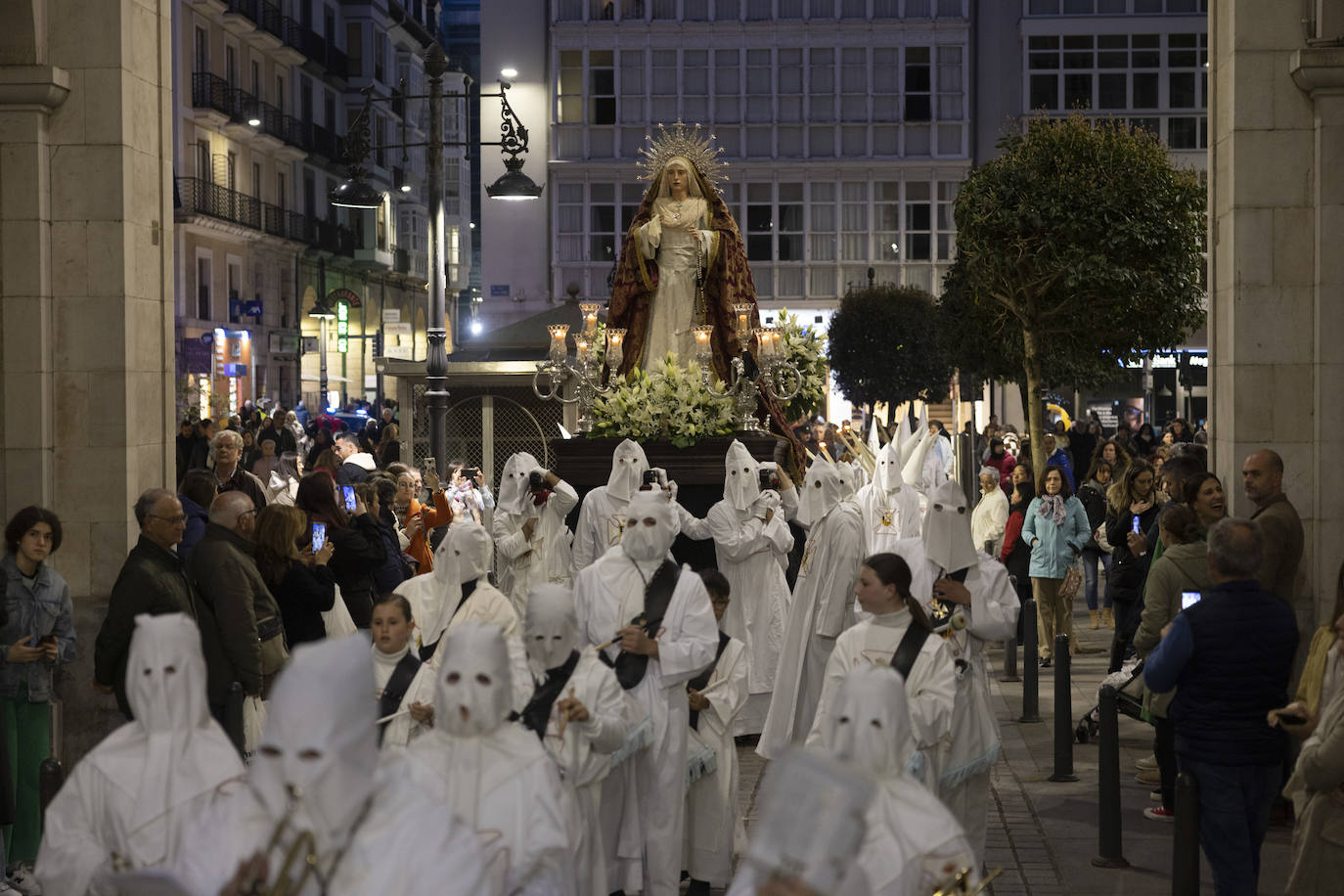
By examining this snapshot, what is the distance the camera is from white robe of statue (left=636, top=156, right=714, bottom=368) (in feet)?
51.6

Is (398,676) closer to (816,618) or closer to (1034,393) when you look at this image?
(816,618)

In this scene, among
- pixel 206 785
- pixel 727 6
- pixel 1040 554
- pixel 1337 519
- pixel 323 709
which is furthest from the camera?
pixel 727 6

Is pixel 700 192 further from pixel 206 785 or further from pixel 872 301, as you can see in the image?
pixel 872 301

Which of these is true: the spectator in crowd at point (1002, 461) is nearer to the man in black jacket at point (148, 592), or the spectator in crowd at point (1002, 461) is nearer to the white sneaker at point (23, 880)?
the man in black jacket at point (148, 592)

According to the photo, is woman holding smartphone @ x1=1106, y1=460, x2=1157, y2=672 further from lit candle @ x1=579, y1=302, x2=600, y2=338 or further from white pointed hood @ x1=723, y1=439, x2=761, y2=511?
lit candle @ x1=579, y1=302, x2=600, y2=338

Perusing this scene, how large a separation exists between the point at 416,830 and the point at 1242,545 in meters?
4.15

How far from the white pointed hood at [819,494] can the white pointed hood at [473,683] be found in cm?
628

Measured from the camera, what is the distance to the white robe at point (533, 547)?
11422 millimetres

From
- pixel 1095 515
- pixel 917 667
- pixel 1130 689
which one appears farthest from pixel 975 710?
pixel 1095 515

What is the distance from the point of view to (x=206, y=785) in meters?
4.95

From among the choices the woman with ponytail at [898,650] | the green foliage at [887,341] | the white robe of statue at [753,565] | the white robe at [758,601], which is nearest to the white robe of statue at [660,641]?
the woman with ponytail at [898,650]

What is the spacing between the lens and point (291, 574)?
367 inches

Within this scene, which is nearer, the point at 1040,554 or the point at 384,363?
the point at 1040,554

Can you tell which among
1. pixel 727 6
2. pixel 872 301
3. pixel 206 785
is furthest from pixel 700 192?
pixel 727 6
